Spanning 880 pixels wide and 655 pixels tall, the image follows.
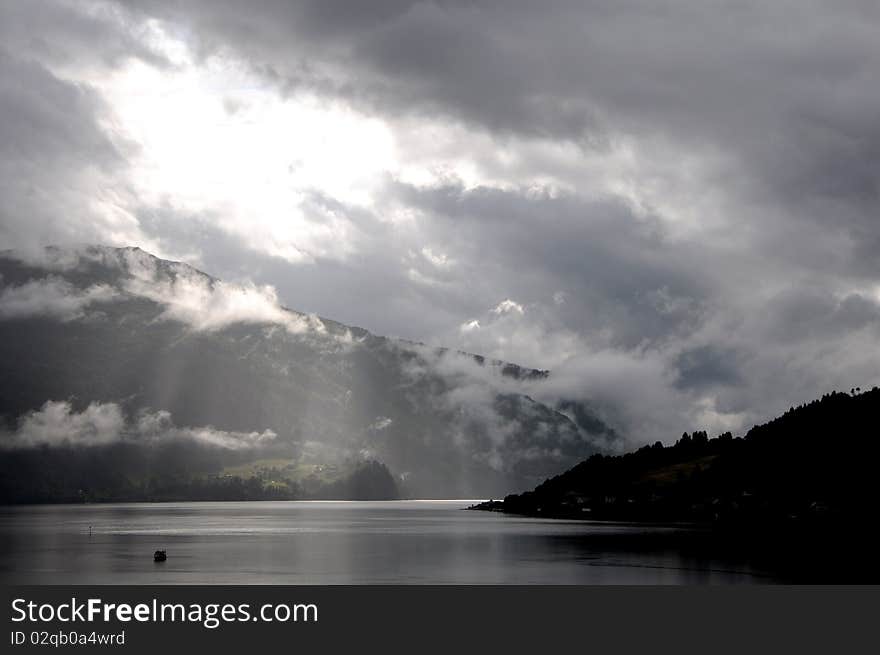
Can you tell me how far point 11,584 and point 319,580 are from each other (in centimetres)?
4383

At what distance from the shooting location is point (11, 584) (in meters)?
130
